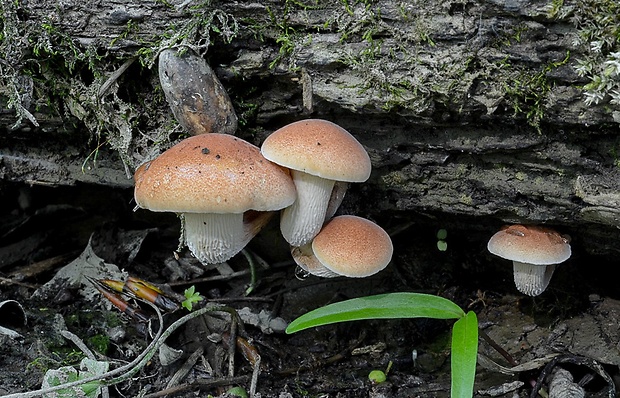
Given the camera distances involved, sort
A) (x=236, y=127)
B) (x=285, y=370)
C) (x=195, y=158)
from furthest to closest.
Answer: (x=285, y=370) → (x=236, y=127) → (x=195, y=158)

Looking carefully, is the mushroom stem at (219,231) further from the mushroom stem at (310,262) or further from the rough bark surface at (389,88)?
the rough bark surface at (389,88)

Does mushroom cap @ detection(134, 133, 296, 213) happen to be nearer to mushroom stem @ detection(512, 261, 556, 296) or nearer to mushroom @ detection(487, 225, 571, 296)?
mushroom @ detection(487, 225, 571, 296)

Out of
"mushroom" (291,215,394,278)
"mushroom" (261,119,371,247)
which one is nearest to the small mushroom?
"mushroom" (261,119,371,247)

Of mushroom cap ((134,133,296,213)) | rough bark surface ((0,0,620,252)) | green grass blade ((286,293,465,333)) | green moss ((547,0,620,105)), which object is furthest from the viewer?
green grass blade ((286,293,465,333))

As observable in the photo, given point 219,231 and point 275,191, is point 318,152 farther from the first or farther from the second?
point 219,231

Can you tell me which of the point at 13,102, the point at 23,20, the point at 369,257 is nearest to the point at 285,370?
the point at 369,257

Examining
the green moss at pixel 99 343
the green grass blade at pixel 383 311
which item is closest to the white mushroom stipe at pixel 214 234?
the green grass blade at pixel 383 311

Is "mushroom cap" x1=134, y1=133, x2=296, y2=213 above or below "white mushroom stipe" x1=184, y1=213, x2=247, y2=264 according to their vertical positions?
above

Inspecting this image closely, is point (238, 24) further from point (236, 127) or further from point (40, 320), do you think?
point (40, 320)
